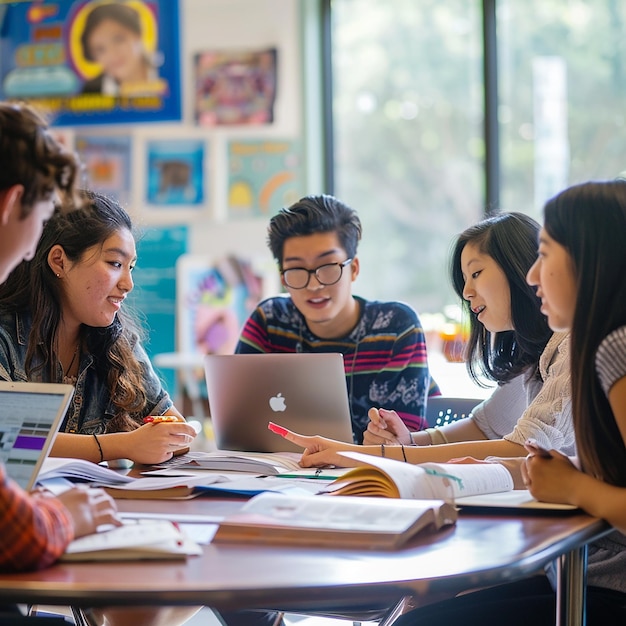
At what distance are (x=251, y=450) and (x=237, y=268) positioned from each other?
244cm

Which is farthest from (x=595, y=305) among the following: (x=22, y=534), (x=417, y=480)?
(x=22, y=534)

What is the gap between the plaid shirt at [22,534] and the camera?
3.30ft

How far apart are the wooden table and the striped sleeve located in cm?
20

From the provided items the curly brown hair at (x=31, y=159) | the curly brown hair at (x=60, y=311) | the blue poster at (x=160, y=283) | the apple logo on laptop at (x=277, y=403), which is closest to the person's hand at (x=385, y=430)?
the apple logo on laptop at (x=277, y=403)

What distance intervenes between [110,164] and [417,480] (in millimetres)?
3461

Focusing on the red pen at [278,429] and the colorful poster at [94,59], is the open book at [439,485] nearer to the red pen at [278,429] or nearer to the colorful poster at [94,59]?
the red pen at [278,429]

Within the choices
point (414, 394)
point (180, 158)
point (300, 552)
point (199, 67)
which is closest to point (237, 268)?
point (180, 158)

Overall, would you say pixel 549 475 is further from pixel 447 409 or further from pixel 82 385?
pixel 82 385

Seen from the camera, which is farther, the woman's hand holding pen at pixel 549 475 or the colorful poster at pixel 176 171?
the colorful poster at pixel 176 171

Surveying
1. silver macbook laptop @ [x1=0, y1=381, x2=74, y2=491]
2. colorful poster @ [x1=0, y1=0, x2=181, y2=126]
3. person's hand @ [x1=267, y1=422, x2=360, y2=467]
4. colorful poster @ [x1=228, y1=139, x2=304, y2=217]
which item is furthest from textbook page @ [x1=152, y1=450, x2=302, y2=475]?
colorful poster @ [x1=0, y1=0, x2=181, y2=126]

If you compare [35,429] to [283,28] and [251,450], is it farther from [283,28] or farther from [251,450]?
[283,28]

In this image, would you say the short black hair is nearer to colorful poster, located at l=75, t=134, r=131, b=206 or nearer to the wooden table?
the wooden table

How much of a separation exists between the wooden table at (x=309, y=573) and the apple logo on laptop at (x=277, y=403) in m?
0.74

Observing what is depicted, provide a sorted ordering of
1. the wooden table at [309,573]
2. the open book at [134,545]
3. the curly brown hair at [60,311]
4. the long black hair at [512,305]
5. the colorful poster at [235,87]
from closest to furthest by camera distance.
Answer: the wooden table at [309,573], the open book at [134,545], the long black hair at [512,305], the curly brown hair at [60,311], the colorful poster at [235,87]
